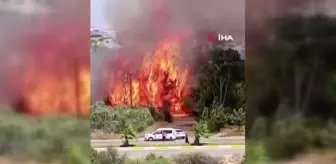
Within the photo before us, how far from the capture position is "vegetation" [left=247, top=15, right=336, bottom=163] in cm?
265

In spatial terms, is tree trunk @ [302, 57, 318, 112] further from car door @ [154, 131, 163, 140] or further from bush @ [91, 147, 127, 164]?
bush @ [91, 147, 127, 164]

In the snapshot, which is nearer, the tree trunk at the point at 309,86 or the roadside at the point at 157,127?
the roadside at the point at 157,127

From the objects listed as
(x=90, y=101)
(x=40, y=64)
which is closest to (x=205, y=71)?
(x=90, y=101)

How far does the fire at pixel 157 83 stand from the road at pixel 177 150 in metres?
0.18

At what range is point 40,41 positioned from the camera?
2539 mm

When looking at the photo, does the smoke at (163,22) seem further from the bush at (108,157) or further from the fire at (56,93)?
the bush at (108,157)

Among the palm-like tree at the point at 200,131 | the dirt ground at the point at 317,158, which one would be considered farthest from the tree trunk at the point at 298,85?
the palm-like tree at the point at 200,131

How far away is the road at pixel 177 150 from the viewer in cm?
259

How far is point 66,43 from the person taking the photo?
8.36 feet

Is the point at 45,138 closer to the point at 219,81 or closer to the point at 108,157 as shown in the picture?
the point at 108,157

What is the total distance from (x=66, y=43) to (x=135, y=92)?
1.33 ft

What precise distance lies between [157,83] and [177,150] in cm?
34

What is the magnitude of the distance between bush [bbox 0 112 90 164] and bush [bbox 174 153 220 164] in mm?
452

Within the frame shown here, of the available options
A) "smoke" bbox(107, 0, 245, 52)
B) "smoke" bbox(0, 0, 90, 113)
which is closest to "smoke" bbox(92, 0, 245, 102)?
"smoke" bbox(107, 0, 245, 52)
